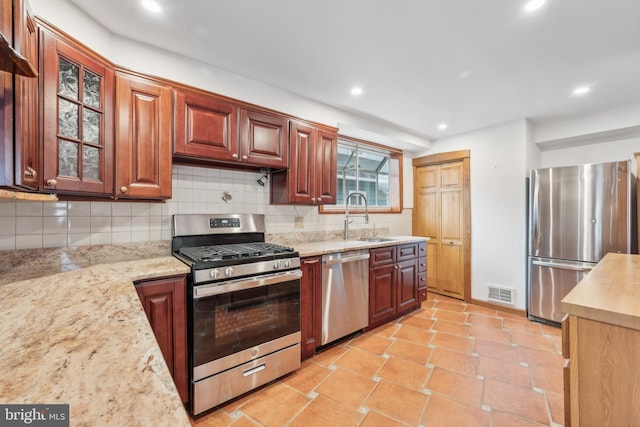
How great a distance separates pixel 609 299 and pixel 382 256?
193cm

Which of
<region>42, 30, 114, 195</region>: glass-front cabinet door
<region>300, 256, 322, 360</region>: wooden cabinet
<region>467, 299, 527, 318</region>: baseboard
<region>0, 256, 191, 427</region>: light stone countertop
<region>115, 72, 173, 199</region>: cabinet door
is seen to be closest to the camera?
<region>0, 256, 191, 427</region>: light stone countertop

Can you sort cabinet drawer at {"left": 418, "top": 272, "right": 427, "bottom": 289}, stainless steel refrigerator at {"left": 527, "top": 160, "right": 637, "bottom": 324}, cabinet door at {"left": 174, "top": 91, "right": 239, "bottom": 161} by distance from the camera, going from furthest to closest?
cabinet drawer at {"left": 418, "top": 272, "right": 427, "bottom": 289} → stainless steel refrigerator at {"left": 527, "top": 160, "right": 637, "bottom": 324} → cabinet door at {"left": 174, "top": 91, "right": 239, "bottom": 161}

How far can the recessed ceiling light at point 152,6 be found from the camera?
5.14 feet

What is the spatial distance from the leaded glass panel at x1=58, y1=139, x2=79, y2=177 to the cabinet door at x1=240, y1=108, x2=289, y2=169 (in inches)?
40.9

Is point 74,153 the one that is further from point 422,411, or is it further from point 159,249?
point 422,411

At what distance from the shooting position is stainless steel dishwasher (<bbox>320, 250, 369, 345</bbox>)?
246 cm

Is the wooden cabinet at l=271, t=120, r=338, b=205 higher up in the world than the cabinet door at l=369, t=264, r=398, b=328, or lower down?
higher up

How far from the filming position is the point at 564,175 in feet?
9.92

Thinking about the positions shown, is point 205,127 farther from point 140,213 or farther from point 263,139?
point 140,213

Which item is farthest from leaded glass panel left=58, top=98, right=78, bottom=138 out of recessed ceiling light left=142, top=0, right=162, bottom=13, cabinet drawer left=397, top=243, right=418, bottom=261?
cabinet drawer left=397, top=243, right=418, bottom=261

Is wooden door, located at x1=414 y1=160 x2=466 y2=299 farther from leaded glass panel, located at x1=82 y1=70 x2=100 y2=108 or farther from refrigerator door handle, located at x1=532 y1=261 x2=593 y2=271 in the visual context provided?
leaded glass panel, located at x1=82 y1=70 x2=100 y2=108

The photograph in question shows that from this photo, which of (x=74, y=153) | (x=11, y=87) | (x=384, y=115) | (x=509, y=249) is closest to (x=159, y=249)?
(x=74, y=153)

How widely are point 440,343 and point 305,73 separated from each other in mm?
2764

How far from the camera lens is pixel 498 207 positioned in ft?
11.8
